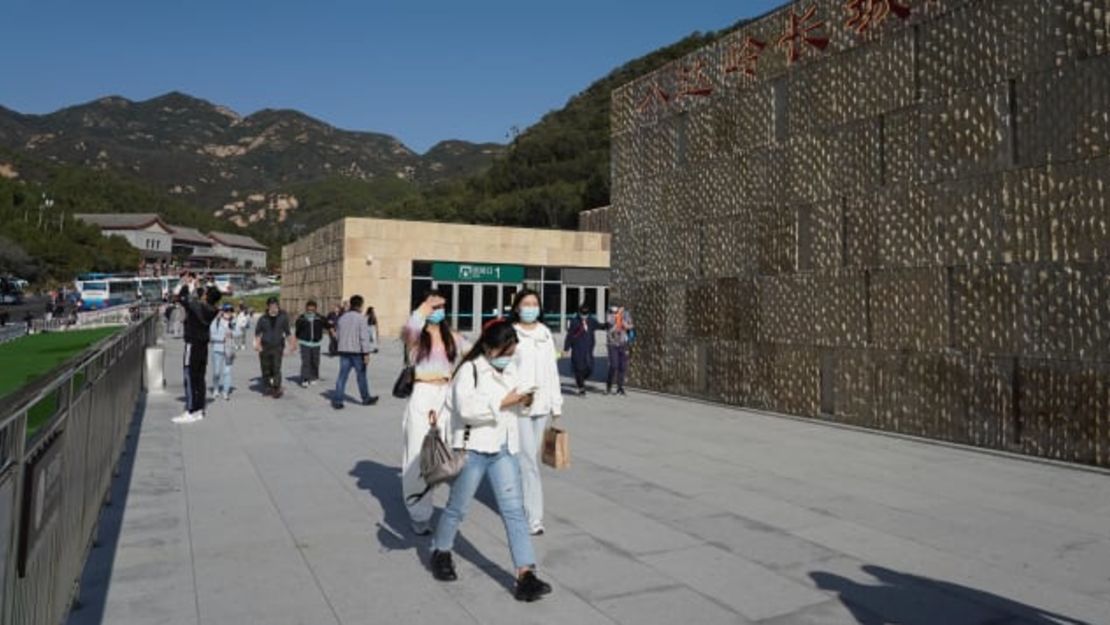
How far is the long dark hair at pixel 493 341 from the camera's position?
4.40m

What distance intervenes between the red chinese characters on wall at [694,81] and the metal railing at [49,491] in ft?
36.6

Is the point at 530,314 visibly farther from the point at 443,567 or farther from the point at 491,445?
the point at 443,567

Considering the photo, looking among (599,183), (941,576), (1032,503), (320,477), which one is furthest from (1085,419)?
(599,183)

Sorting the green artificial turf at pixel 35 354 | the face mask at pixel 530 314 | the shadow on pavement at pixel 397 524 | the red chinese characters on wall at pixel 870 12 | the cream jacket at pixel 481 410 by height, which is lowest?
the shadow on pavement at pixel 397 524

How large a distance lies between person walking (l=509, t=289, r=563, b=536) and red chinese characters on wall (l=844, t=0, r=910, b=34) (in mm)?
7319

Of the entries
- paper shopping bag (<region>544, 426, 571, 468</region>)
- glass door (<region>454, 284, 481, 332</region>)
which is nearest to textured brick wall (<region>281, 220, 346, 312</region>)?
glass door (<region>454, 284, 481, 332</region>)

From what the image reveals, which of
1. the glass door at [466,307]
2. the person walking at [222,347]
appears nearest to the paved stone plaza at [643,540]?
the person walking at [222,347]

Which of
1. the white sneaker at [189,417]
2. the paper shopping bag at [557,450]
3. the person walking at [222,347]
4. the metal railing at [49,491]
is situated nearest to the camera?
the metal railing at [49,491]

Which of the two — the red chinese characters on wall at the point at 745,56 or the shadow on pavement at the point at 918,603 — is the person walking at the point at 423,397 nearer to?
the shadow on pavement at the point at 918,603

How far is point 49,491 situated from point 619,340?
36.7 feet

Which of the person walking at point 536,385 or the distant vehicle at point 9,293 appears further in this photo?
the distant vehicle at point 9,293

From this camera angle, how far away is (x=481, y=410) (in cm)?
423

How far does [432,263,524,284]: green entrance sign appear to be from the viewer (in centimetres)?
3166

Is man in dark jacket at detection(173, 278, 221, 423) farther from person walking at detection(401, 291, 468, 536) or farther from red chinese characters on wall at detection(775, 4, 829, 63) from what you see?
red chinese characters on wall at detection(775, 4, 829, 63)
